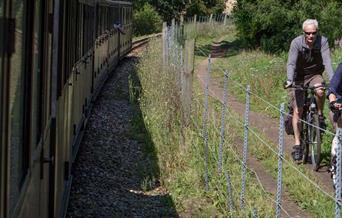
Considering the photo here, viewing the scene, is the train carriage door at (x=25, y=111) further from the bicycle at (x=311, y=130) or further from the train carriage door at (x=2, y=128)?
the bicycle at (x=311, y=130)

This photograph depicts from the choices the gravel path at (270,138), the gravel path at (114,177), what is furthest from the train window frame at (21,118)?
the gravel path at (270,138)

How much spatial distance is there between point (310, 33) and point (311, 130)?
121 centimetres

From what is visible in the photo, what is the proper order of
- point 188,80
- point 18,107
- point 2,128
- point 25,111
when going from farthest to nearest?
point 188,80, point 25,111, point 18,107, point 2,128

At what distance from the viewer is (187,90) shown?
1015 centimetres

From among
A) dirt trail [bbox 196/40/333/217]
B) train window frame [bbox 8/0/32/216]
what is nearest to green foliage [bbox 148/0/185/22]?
dirt trail [bbox 196/40/333/217]

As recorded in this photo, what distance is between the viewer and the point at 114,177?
9172 mm

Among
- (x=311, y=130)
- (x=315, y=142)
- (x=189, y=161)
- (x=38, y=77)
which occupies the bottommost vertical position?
(x=189, y=161)

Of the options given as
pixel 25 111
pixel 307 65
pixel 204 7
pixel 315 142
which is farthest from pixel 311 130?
pixel 204 7

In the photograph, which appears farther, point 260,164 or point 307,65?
point 260,164

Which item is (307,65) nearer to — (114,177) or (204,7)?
(114,177)

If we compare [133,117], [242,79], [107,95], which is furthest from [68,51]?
[242,79]

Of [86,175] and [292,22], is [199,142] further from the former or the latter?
[292,22]

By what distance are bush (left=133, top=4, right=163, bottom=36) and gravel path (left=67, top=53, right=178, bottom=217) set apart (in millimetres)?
39863

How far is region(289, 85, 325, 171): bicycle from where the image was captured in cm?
865
